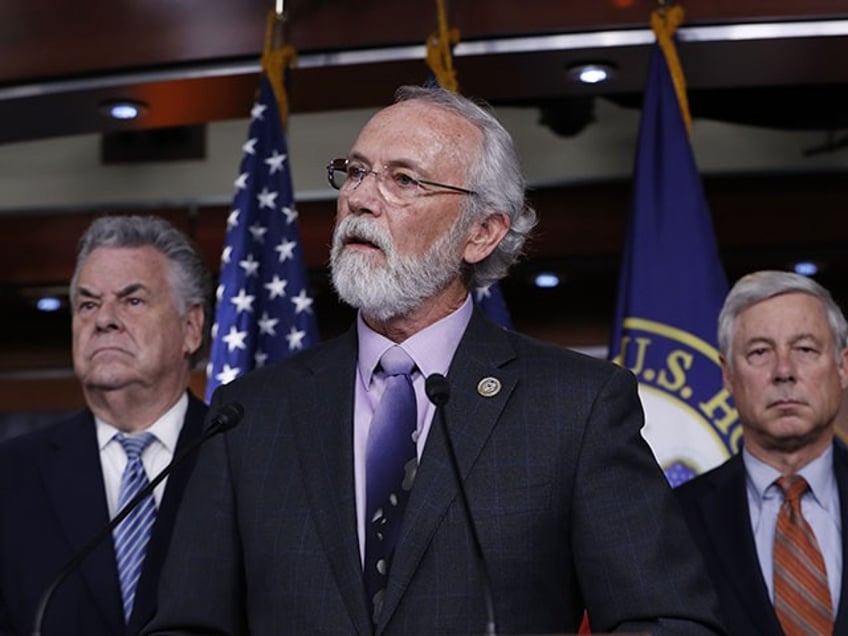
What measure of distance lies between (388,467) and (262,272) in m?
2.07

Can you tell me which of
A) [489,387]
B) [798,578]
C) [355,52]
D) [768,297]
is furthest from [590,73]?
[489,387]

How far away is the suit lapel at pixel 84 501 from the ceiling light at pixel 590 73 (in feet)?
5.70

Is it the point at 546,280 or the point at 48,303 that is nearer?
the point at 546,280

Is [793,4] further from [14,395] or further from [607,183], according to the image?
[14,395]

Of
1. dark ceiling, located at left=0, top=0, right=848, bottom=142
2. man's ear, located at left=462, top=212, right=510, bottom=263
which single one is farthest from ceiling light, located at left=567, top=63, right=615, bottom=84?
man's ear, located at left=462, top=212, right=510, bottom=263

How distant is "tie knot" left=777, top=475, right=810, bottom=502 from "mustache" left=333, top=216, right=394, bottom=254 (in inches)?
55.1

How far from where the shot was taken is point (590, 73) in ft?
14.9

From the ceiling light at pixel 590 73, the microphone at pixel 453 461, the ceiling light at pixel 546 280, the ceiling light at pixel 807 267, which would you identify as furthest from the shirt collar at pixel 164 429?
the ceiling light at pixel 807 267

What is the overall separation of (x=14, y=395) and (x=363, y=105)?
2.77 metres

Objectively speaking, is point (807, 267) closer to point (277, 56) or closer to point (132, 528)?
point (277, 56)

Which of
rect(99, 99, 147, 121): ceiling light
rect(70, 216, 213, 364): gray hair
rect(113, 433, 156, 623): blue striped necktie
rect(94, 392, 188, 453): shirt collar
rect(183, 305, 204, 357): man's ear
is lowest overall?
rect(113, 433, 156, 623): blue striped necktie

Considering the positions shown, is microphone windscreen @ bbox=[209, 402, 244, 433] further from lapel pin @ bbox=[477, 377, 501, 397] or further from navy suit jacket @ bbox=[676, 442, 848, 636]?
navy suit jacket @ bbox=[676, 442, 848, 636]

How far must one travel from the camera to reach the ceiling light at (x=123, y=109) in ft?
15.8

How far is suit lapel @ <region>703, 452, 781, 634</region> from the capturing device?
133 inches
